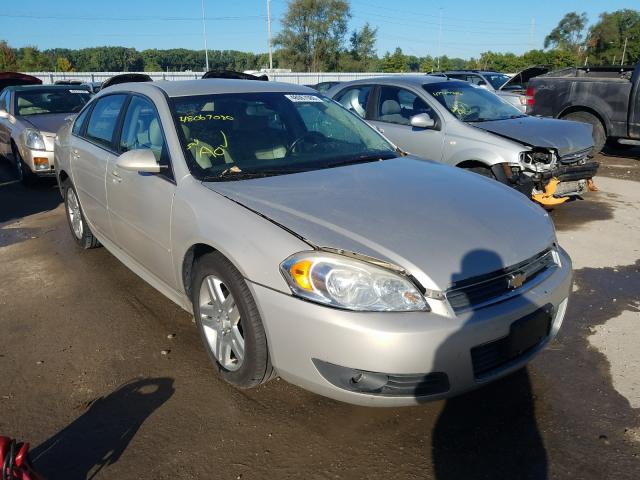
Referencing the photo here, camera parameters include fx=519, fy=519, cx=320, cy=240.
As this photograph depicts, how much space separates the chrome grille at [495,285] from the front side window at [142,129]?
6.70 feet

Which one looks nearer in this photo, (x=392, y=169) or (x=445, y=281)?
(x=445, y=281)

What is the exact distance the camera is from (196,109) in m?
3.39

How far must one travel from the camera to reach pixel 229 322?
2.72 metres

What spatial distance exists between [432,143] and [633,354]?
3512 mm

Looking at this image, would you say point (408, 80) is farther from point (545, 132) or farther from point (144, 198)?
point (144, 198)

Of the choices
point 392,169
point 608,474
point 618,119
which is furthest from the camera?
point 618,119

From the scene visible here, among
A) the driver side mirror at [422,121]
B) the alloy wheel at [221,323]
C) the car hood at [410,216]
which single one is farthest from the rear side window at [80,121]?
the driver side mirror at [422,121]

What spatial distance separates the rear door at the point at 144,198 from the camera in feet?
10.3

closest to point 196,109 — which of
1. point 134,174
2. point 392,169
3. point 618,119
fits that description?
point 134,174

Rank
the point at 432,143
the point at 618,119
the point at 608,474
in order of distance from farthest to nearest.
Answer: the point at 618,119 → the point at 432,143 → the point at 608,474

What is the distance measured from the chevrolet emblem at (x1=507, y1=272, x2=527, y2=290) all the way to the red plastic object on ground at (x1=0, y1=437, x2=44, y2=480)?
2068mm

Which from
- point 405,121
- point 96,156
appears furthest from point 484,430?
point 405,121

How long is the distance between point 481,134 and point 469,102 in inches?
35.4

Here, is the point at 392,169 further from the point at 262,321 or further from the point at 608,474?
the point at 608,474
